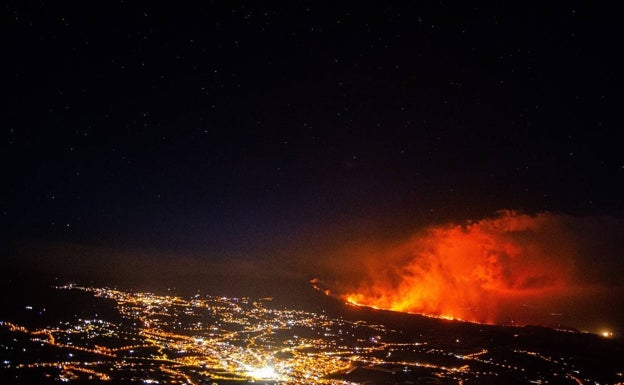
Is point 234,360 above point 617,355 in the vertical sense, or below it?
below

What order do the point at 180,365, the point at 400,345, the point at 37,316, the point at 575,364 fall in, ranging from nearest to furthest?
the point at 180,365 → the point at 575,364 → the point at 400,345 → the point at 37,316

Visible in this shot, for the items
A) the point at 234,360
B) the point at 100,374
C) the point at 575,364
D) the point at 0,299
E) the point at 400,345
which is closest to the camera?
the point at 100,374

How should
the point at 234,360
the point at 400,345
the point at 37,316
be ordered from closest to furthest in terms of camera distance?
1. the point at 234,360
2. the point at 400,345
3. the point at 37,316

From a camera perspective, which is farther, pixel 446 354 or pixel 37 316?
pixel 37 316

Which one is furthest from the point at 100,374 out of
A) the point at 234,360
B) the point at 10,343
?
the point at 10,343

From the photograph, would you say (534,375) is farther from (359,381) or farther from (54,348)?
(54,348)

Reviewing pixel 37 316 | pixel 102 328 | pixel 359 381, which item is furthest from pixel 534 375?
pixel 37 316

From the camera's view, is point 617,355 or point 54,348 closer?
point 54,348

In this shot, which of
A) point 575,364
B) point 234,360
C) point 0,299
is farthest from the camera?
point 0,299

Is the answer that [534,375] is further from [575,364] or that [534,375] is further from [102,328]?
[102,328]
